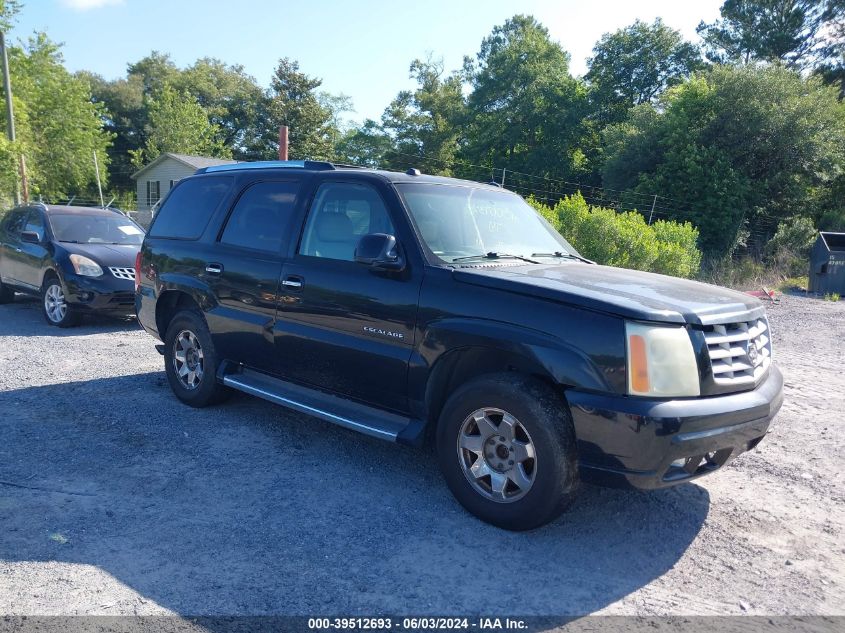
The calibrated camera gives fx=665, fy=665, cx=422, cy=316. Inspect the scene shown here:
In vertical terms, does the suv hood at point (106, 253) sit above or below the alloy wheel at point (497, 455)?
above

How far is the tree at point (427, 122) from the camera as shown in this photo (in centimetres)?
5325

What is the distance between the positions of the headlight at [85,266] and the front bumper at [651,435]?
7958 millimetres

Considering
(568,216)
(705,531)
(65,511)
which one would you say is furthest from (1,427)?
(568,216)

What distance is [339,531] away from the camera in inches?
145

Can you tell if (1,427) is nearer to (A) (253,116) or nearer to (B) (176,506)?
(B) (176,506)

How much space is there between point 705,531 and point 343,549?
2086 mm

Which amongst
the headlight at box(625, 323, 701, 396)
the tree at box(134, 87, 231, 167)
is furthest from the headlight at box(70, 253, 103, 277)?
the tree at box(134, 87, 231, 167)

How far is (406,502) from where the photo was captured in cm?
407

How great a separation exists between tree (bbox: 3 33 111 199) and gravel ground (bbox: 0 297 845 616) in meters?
31.0

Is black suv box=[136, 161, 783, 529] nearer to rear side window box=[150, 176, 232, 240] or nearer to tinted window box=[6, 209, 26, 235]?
rear side window box=[150, 176, 232, 240]

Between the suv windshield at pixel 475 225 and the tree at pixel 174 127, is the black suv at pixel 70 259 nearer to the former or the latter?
the suv windshield at pixel 475 225

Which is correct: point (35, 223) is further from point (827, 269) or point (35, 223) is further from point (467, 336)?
point (827, 269)

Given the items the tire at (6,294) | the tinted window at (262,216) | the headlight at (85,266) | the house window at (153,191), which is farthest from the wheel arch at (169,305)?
the house window at (153,191)

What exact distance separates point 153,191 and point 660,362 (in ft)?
152
